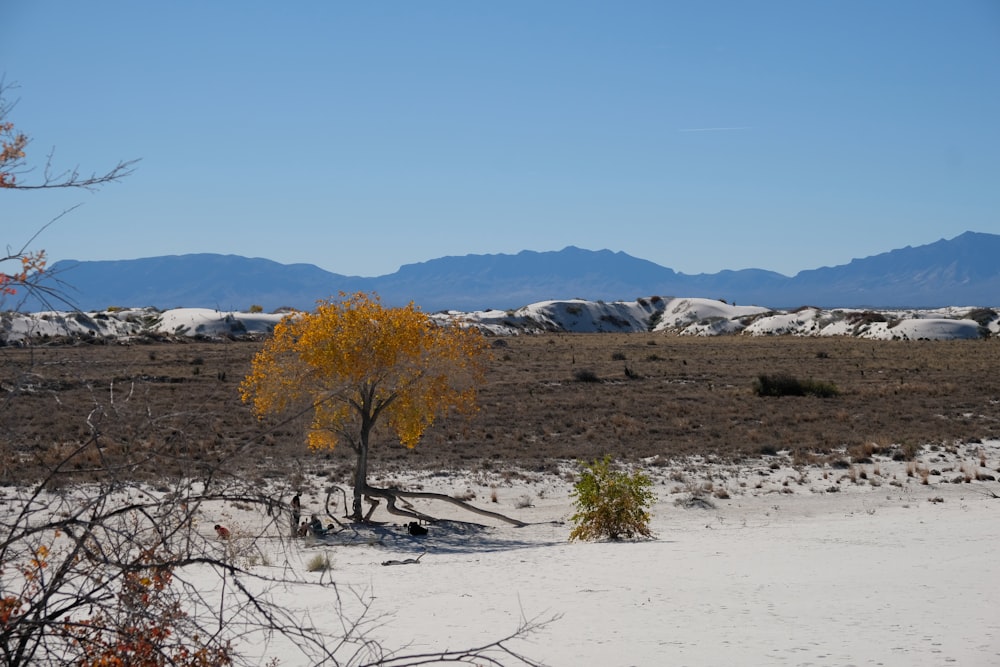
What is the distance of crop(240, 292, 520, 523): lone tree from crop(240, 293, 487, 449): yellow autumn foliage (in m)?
0.02

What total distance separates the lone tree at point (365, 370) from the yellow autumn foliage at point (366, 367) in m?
0.02

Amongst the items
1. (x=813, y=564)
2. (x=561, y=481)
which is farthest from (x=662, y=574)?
(x=561, y=481)

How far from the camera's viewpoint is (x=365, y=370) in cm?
1756

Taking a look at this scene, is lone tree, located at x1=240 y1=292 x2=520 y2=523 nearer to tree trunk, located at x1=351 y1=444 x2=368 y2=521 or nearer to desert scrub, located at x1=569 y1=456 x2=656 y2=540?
tree trunk, located at x1=351 y1=444 x2=368 y2=521

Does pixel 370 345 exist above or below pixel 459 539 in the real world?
above

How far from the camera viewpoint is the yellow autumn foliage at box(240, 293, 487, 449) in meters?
17.8

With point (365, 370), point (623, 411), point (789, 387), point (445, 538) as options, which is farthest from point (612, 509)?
point (789, 387)

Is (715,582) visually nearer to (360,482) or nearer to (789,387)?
(360,482)

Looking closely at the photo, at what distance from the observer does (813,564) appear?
12.7 meters

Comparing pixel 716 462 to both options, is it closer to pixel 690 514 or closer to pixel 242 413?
pixel 690 514

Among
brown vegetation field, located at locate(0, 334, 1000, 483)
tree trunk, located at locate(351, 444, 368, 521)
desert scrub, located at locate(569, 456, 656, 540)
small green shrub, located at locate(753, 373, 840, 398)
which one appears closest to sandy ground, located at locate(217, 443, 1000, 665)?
desert scrub, located at locate(569, 456, 656, 540)

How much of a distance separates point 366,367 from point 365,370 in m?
0.11

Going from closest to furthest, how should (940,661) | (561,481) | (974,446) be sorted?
(940,661)
(561,481)
(974,446)

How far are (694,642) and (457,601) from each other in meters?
3.20
